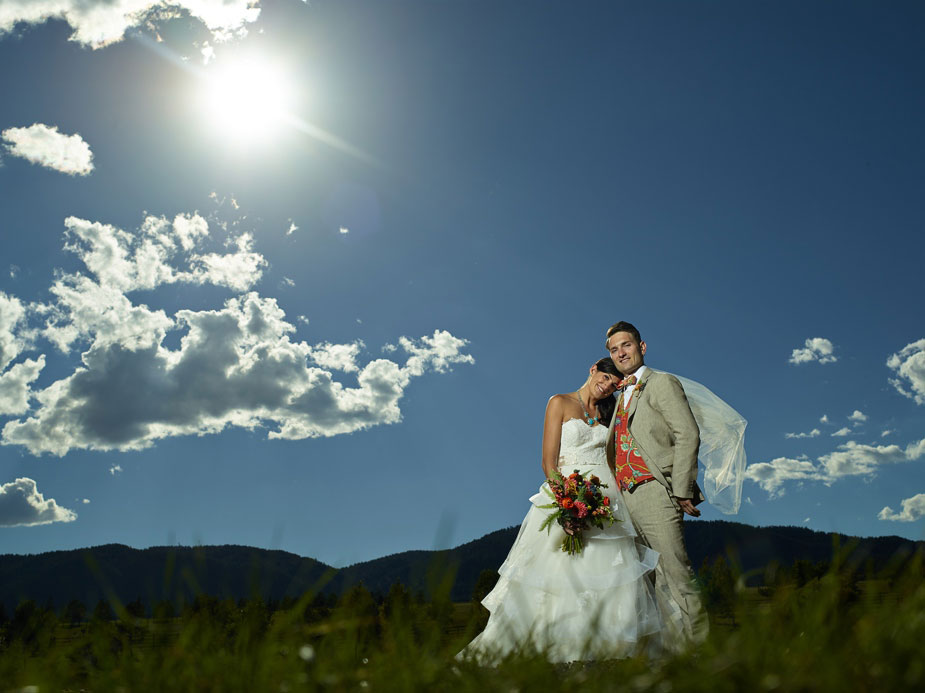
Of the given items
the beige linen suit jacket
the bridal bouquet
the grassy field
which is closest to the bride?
the bridal bouquet

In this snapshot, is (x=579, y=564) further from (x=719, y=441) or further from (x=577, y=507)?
(x=719, y=441)

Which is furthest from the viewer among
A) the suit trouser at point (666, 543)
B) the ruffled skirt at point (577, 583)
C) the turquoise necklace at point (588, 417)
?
the turquoise necklace at point (588, 417)

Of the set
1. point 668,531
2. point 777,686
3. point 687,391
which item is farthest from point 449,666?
point 687,391

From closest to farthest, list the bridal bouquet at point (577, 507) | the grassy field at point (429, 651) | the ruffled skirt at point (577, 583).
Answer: the grassy field at point (429, 651)
the ruffled skirt at point (577, 583)
the bridal bouquet at point (577, 507)

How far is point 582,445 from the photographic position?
9.17 metres

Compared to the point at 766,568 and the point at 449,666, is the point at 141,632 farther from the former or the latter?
the point at 766,568

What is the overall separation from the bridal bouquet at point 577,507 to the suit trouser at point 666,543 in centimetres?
40

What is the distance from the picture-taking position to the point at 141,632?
12.0ft

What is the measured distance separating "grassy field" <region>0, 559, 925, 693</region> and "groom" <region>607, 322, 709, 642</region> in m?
3.52

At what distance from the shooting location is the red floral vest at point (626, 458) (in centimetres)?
866

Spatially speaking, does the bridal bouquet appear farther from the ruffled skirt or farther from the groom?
the groom

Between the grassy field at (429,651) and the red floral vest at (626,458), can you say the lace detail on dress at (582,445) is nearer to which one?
the red floral vest at (626,458)

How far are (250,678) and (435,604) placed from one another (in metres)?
1.07

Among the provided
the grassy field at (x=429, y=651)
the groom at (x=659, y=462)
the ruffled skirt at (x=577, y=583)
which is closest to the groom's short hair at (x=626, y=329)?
the groom at (x=659, y=462)
